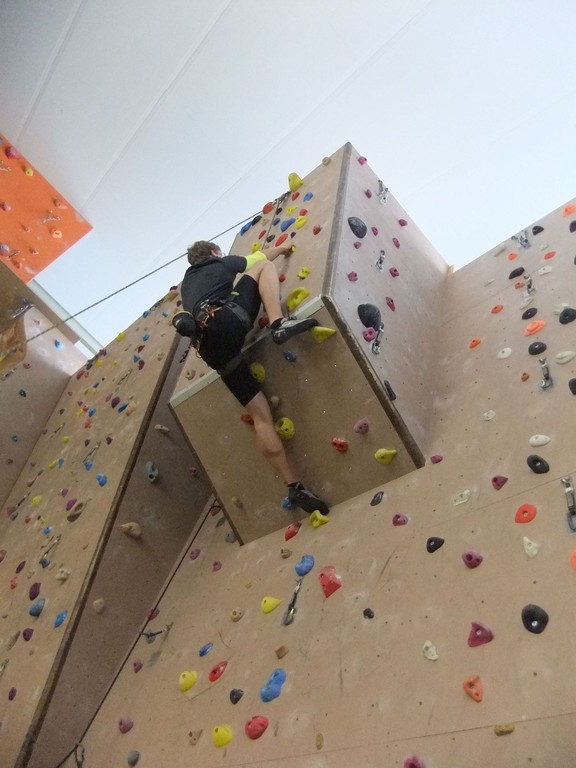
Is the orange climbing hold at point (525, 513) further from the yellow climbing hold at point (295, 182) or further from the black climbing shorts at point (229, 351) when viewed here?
the yellow climbing hold at point (295, 182)

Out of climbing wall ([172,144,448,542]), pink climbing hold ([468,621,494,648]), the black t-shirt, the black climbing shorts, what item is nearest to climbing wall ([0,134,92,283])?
A: climbing wall ([172,144,448,542])

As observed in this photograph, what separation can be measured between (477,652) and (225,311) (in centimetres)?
149

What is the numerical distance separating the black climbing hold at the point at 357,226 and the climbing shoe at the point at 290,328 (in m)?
0.73

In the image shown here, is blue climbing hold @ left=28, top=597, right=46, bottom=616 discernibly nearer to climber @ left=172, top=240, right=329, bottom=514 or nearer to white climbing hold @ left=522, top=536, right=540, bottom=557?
climber @ left=172, top=240, right=329, bottom=514

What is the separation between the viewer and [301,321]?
2.20 meters

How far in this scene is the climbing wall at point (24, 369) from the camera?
4520 millimetres

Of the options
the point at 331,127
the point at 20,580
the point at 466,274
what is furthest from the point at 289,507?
the point at 331,127

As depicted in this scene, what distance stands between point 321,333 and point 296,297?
255mm

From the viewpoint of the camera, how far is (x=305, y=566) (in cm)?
209

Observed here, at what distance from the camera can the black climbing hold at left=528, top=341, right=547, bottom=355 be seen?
2.18 metres

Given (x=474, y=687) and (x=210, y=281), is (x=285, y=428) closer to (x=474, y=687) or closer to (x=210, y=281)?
(x=210, y=281)

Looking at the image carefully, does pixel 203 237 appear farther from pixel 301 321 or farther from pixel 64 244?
pixel 301 321

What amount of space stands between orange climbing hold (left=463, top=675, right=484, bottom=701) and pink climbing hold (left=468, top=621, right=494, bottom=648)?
8cm

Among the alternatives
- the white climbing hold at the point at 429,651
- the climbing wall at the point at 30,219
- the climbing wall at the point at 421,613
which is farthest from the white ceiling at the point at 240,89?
the white climbing hold at the point at 429,651
